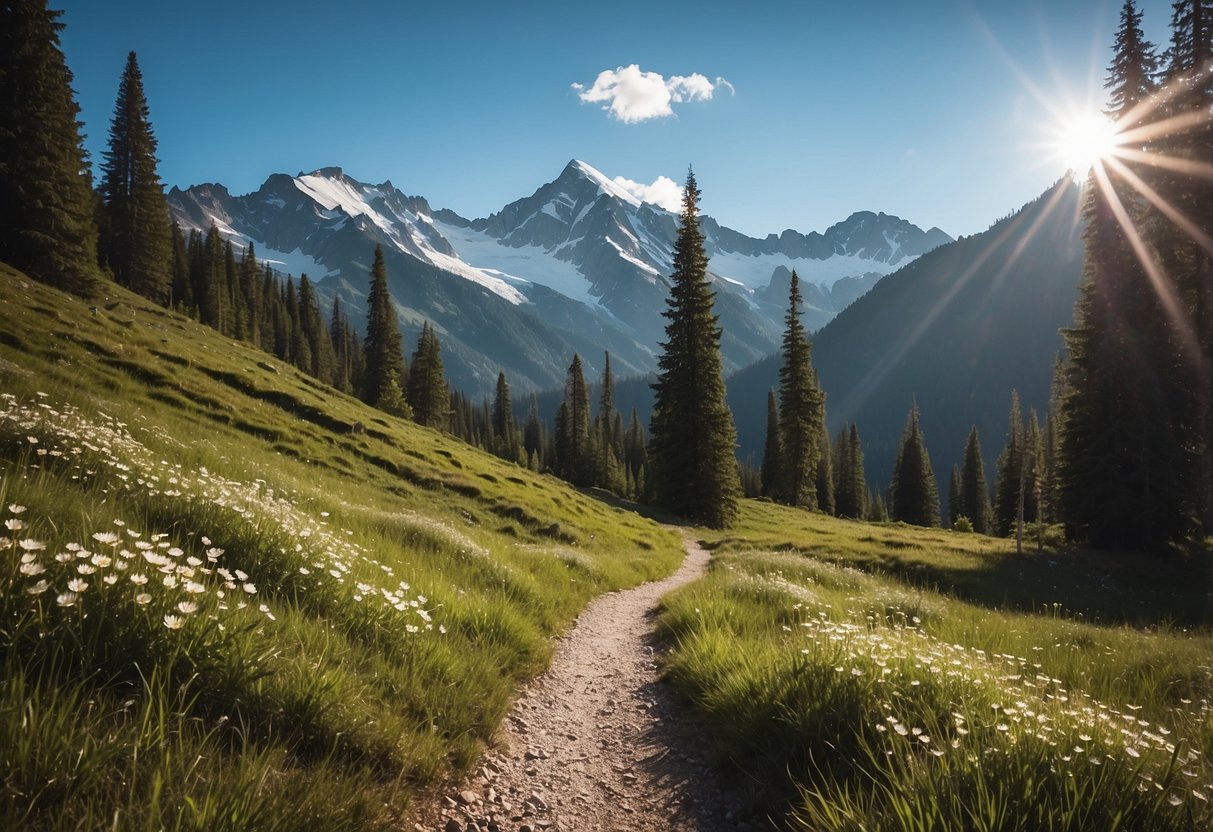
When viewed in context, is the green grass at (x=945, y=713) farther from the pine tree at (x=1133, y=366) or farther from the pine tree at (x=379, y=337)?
the pine tree at (x=379, y=337)

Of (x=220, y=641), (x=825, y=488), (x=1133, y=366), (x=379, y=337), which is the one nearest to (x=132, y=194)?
(x=379, y=337)

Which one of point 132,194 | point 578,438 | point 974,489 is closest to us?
point 132,194

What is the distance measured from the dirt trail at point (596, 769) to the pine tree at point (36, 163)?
40627 mm

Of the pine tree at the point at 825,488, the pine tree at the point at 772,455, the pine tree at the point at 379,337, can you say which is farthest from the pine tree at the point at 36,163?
the pine tree at the point at 825,488

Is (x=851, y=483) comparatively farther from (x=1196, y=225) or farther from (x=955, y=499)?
(x=1196, y=225)

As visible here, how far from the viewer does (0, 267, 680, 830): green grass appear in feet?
8.04

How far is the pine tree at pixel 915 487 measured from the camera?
73250 millimetres

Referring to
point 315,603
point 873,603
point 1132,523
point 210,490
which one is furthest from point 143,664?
point 1132,523

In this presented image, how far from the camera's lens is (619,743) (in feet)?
18.8

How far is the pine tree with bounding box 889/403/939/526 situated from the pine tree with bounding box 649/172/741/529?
4744 cm

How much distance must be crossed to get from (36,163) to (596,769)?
44.0 metres

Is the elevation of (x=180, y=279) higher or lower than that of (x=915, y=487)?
higher

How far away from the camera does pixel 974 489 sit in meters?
81.3

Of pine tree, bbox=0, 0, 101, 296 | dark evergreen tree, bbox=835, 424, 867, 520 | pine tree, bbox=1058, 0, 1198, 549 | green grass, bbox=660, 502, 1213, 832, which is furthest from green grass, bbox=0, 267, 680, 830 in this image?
dark evergreen tree, bbox=835, 424, 867, 520
